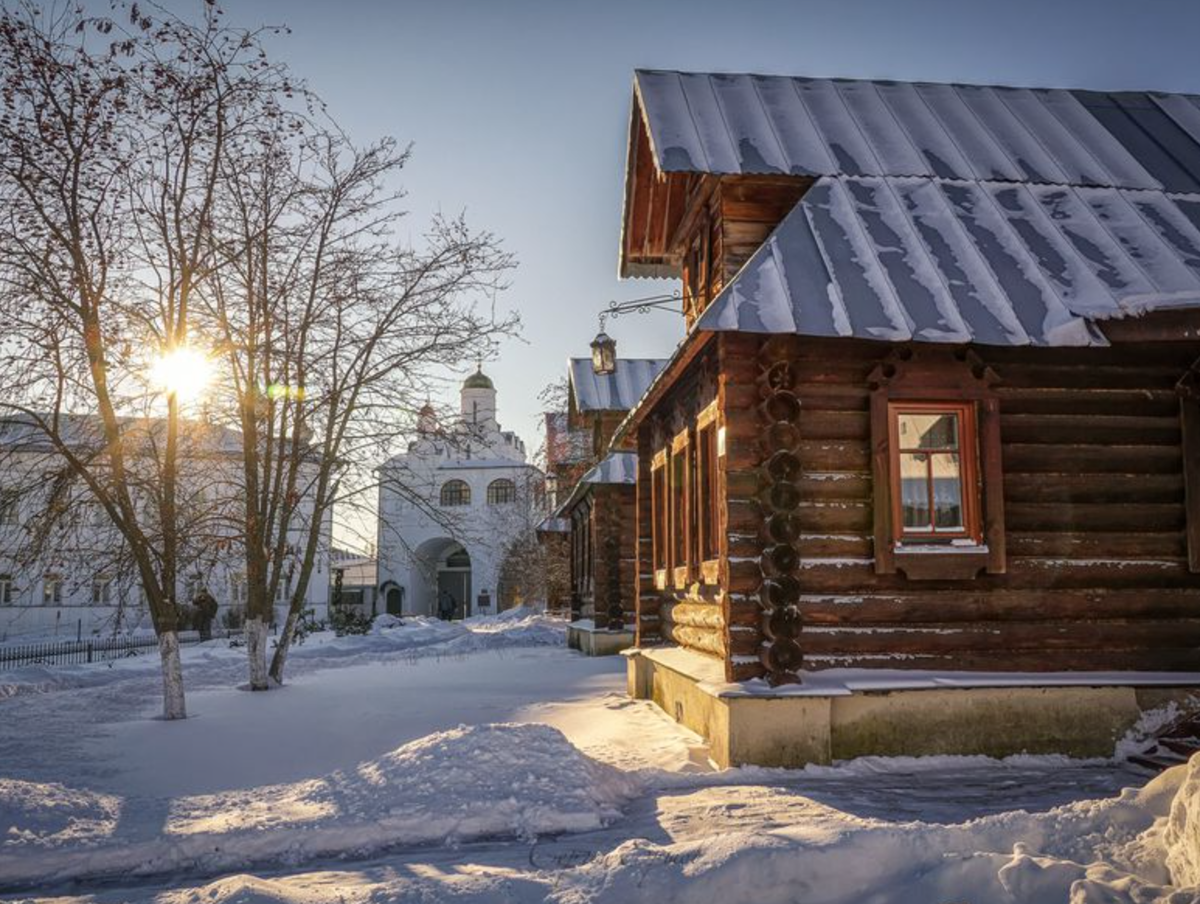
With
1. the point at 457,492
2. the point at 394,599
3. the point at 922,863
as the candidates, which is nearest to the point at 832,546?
the point at 922,863

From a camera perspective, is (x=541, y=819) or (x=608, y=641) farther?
(x=608, y=641)

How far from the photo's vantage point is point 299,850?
595 cm

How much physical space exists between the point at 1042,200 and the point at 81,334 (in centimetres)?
1132

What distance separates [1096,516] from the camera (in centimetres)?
900

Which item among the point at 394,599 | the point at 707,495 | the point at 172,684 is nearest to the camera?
the point at 707,495

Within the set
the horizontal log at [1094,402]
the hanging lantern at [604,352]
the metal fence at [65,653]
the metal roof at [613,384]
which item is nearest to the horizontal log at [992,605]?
the horizontal log at [1094,402]

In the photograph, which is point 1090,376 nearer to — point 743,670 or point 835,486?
point 835,486

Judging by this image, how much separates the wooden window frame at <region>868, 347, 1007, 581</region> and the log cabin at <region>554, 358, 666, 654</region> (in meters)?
8.84

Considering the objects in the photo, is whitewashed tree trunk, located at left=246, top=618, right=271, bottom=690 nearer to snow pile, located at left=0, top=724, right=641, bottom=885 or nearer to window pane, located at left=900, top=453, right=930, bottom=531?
snow pile, located at left=0, top=724, right=641, bottom=885

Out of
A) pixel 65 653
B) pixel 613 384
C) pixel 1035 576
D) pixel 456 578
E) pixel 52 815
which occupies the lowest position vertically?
pixel 65 653

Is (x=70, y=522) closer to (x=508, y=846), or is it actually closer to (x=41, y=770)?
(x=41, y=770)

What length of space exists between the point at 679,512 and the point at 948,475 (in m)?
3.96

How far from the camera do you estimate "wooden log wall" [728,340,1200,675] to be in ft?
28.6

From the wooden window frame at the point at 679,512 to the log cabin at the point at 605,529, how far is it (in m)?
4.87
